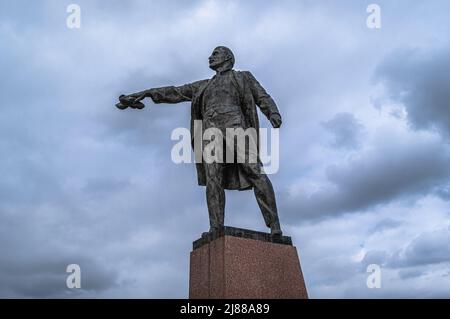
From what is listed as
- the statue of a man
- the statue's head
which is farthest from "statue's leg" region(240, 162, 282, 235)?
the statue's head

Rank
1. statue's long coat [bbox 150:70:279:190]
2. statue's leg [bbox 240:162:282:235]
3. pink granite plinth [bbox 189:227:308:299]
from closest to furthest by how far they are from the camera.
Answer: pink granite plinth [bbox 189:227:308:299]
statue's leg [bbox 240:162:282:235]
statue's long coat [bbox 150:70:279:190]

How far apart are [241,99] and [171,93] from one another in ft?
4.72

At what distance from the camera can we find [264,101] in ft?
31.9

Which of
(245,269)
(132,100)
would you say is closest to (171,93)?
(132,100)

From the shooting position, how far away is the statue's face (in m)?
9.96

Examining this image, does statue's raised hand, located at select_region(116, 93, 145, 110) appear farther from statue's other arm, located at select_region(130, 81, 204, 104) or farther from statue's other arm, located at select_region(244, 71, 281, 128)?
statue's other arm, located at select_region(244, 71, 281, 128)

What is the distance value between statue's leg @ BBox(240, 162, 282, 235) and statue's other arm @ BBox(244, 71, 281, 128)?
110cm

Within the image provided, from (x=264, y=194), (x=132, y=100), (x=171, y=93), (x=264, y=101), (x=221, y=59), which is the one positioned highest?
(x=221, y=59)

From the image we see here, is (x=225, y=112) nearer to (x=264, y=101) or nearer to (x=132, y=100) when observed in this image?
(x=264, y=101)

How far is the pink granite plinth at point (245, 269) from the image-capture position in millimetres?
7461
